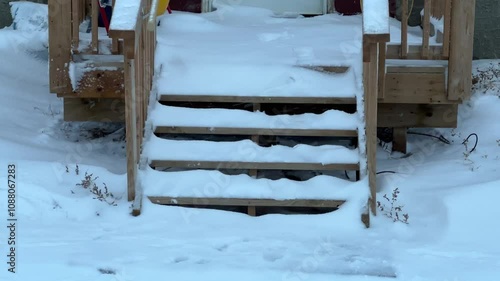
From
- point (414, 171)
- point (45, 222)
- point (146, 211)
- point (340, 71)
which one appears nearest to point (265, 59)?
point (340, 71)

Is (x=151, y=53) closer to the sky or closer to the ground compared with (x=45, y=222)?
closer to the sky

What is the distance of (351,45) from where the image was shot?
20.7ft

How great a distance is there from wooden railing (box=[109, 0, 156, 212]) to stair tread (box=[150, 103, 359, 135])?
0.73ft

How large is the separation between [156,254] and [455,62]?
2.70 metres

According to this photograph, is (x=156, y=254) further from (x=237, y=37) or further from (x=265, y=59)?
(x=237, y=37)

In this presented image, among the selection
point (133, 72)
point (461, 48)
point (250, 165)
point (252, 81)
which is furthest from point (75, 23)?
point (461, 48)

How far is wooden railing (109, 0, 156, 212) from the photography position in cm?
467

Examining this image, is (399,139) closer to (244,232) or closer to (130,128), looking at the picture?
(244,232)

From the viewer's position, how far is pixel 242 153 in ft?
17.1

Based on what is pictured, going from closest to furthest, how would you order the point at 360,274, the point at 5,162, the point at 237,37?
the point at 360,274
the point at 5,162
the point at 237,37

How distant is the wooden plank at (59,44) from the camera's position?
18.1 ft

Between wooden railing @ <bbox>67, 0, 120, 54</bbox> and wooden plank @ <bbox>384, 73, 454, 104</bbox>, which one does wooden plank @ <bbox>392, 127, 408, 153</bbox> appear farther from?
wooden railing @ <bbox>67, 0, 120, 54</bbox>

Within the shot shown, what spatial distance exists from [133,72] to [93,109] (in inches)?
53.9

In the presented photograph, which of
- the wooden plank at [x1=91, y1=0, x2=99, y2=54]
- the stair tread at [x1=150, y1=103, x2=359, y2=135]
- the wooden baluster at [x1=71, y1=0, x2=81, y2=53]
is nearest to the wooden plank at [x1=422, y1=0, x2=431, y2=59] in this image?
the stair tread at [x1=150, y1=103, x2=359, y2=135]
